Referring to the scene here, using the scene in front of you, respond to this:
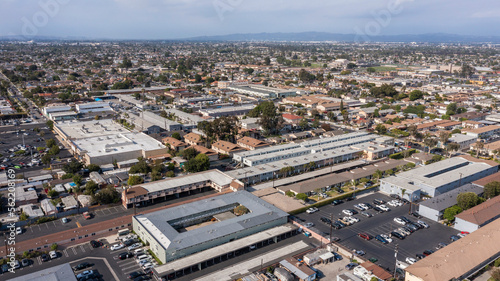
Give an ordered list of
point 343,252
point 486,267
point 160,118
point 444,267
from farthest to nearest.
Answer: point 160,118 < point 343,252 < point 486,267 < point 444,267

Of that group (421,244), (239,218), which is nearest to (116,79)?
(239,218)

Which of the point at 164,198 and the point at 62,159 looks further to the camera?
the point at 62,159

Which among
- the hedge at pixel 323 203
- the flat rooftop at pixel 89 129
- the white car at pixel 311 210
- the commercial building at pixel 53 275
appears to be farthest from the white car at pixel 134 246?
the flat rooftop at pixel 89 129

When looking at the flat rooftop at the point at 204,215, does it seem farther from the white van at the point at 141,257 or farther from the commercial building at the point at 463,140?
the commercial building at the point at 463,140

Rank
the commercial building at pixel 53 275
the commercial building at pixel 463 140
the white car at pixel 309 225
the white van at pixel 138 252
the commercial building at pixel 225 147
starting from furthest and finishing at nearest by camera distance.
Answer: the commercial building at pixel 463 140
the commercial building at pixel 225 147
the white car at pixel 309 225
the white van at pixel 138 252
the commercial building at pixel 53 275

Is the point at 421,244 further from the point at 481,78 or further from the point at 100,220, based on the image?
the point at 481,78

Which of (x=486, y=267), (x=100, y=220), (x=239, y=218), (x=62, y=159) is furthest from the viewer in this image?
(x=62, y=159)

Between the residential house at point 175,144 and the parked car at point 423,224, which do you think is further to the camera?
the residential house at point 175,144
